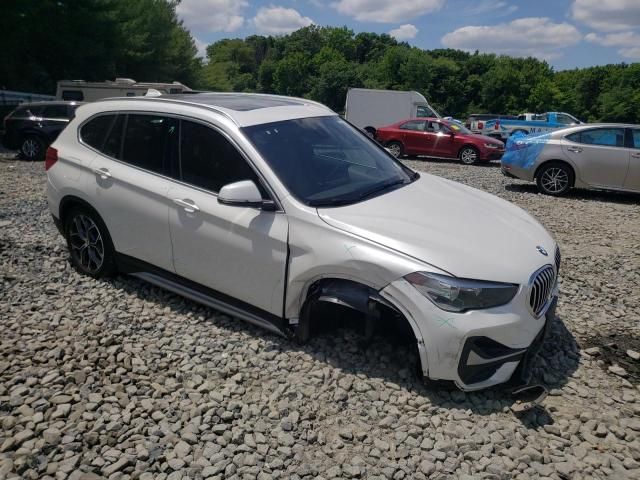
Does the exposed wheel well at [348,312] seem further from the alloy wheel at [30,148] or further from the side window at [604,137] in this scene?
the alloy wheel at [30,148]

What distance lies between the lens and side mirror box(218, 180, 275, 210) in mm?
3371

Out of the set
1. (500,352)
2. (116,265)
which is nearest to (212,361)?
(116,265)

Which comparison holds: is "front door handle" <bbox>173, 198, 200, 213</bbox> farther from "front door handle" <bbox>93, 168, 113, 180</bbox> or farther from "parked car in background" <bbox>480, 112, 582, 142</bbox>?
"parked car in background" <bbox>480, 112, 582, 142</bbox>

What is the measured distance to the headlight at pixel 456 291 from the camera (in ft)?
9.70

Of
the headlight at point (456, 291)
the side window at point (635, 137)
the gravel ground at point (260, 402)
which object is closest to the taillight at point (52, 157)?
the gravel ground at point (260, 402)

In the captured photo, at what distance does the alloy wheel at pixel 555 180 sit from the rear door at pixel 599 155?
27cm

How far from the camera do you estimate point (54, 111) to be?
44.8 feet

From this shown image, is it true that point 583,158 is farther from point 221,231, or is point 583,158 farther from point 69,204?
point 69,204

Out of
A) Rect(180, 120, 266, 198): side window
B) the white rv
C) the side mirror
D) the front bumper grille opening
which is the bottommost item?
the front bumper grille opening

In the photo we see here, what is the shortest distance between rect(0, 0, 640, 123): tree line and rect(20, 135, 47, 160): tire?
13011 millimetres

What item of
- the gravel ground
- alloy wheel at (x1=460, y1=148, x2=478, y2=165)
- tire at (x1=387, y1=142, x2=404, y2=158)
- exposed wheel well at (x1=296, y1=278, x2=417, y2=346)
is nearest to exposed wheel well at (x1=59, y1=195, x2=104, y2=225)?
the gravel ground

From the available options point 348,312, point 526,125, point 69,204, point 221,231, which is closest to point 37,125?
point 69,204

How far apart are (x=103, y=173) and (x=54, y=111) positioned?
11.0 metres

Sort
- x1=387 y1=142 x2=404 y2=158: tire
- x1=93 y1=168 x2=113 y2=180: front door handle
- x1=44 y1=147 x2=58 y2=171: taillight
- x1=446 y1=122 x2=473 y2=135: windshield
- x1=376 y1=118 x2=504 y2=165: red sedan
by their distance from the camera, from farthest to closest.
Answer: x1=387 y1=142 x2=404 y2=158: tire
x1=446 y1=122 x2=473 y2=135: windshield
x1=376 y1=118 x2=504 y2=165: red sedan
x1=44 y1=147 x2=58 y2=171: taillight
x1=93 y1=168 x2=113 y2=180: front door handle
